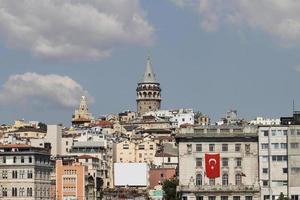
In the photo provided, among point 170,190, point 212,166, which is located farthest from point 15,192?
point 212,166

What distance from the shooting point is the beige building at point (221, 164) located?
4624 inches

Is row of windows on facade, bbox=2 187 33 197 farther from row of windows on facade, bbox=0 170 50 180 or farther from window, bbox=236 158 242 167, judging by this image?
window, bbox=236 158 242 167

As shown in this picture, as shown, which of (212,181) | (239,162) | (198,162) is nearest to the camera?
(239,162)

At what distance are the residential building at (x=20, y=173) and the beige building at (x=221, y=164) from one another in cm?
3433

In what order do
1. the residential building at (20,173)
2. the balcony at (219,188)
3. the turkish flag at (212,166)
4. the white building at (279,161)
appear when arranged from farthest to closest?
the residential building at (20,173) → the turkish flag at (212,166) → the balcony at (219,188) → the white building at (279,161)

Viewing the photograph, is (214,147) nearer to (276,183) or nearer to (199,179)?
(199,179)

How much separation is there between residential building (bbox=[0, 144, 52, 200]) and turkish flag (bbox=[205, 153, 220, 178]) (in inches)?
1487

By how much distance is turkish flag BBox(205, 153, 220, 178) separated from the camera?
118 meters

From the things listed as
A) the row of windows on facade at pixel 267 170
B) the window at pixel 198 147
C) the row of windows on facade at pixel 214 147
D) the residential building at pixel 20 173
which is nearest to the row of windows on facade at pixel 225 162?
the row of windows on facade at pixel 214 147

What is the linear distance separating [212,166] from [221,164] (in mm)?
1151

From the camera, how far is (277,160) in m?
116

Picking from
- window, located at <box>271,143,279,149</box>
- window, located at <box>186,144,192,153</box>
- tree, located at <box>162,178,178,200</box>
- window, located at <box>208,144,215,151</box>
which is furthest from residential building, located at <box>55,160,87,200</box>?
window, located at <box>271,143,279,149</box>

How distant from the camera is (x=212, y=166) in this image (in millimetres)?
118188

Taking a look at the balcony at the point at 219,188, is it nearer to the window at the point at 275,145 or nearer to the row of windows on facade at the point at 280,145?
the row of windows on facade at the point at 280,145
